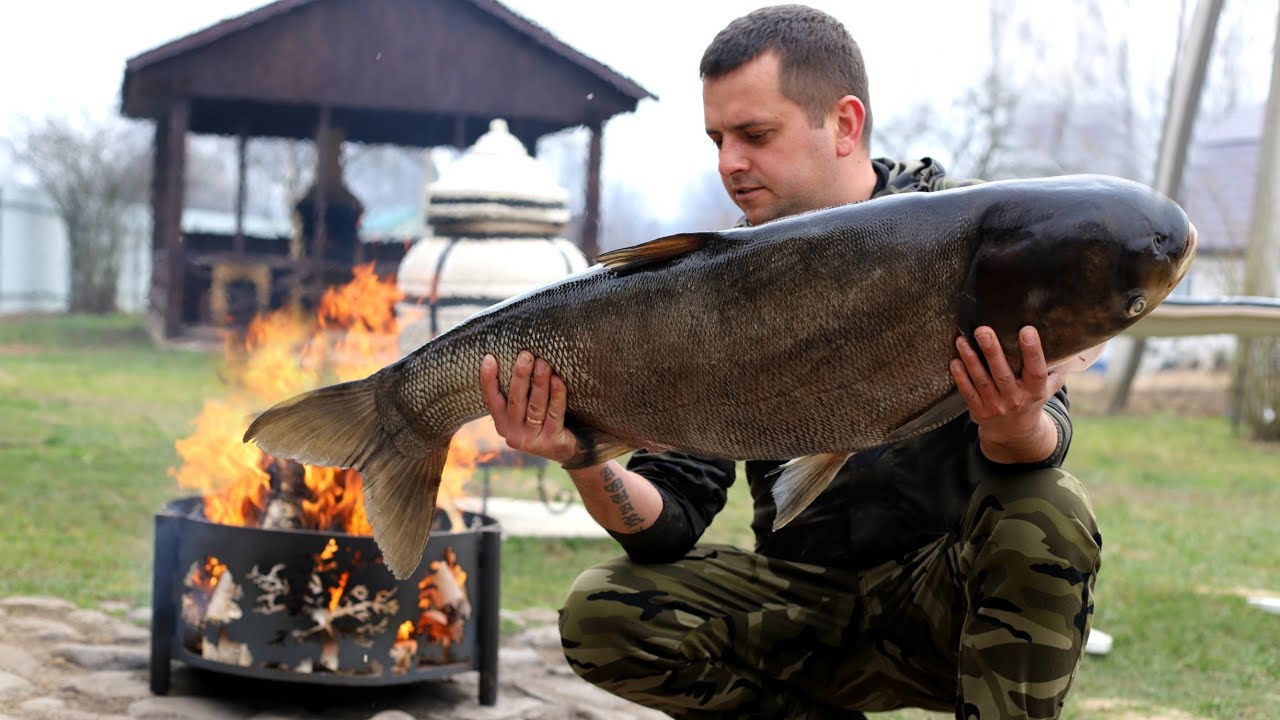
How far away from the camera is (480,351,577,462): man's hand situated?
252cm

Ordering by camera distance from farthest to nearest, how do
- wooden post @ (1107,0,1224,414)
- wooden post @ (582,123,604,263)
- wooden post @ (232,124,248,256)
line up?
wooden post @ (232,124,248,256) < wooden post @ (582,123,604,263) < wooden post @ (1107,0,1224,414)

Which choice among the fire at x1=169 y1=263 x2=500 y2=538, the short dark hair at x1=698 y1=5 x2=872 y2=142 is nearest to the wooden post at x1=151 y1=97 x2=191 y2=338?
the fire at x1=169 y1=263 x2=500 y2=538

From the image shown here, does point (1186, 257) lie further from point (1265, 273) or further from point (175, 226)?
point (175, 226)

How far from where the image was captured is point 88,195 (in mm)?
33969

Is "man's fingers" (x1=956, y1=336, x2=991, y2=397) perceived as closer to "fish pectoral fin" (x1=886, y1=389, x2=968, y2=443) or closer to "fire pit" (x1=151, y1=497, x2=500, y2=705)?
"fish pectoral fin" (x1=886, y1=389, x2=968, y2=443)

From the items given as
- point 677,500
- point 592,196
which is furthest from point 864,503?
point 592,196

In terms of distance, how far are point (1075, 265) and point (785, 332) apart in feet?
1.61

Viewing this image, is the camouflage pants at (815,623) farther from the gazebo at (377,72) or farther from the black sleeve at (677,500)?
the gazebo at (377,72)

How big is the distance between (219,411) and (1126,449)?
1049 centimetres

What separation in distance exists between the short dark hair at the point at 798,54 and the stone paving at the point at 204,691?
6.96ft

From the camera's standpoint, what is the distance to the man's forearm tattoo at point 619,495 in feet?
9.81

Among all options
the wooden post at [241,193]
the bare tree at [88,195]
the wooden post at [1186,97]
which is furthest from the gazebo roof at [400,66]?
the bare tree at [88,195]

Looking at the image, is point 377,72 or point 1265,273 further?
point 377,72

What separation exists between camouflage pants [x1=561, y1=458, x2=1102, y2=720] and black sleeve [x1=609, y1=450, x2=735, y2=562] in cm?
5
